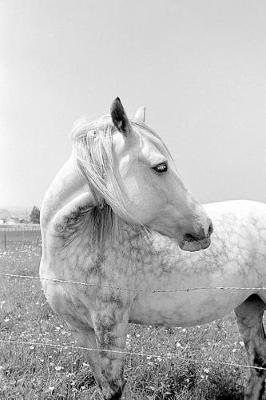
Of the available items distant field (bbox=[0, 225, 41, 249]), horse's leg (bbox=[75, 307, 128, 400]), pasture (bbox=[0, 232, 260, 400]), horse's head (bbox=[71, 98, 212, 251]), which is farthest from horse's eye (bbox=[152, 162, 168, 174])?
distant field (bbox=[0, 225, 41, 249])

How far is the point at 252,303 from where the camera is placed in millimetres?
3895

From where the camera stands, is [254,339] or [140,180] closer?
[140,180]

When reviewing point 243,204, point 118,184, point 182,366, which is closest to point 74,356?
point 182,366

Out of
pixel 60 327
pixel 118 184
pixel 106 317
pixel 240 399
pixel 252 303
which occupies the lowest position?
pixel 60 327

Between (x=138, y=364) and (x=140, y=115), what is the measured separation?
2.54 m

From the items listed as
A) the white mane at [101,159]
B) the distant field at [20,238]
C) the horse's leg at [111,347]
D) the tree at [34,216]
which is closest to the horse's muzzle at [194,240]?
the white mane at [101,159]

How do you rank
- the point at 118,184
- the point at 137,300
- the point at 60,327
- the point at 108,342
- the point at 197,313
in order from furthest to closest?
1. the point at 60,327
2. the point at 197,313
3. the point at 137,300
4. the point at 108,342
5. the point at 118,184

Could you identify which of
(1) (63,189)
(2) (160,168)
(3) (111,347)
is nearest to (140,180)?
(2) (160,168)

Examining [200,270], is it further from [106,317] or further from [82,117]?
[82,117]

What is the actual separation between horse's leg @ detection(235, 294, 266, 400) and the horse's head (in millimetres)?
1509

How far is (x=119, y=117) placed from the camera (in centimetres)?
247

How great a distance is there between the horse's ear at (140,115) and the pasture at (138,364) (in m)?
1.57

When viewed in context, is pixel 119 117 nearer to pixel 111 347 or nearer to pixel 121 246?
pixel 121 246

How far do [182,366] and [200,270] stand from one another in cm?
163
